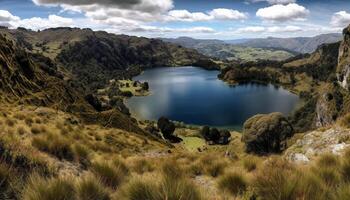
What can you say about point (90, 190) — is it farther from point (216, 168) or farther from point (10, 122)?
point (10, 122)

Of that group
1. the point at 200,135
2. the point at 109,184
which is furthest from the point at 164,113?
the point at 109,184

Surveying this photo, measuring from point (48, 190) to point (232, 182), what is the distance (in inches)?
179

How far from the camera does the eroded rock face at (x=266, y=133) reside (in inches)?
1597

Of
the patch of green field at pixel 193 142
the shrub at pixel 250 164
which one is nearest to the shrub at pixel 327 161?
the shrub at pixel 250 164

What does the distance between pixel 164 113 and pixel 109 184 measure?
150991mm

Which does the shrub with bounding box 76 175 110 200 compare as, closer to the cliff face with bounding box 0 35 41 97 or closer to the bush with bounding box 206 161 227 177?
the bush with bounding box 206 161 227 177

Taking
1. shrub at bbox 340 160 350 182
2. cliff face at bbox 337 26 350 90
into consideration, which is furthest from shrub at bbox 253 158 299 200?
cliff face at bbox 337 26 350 90

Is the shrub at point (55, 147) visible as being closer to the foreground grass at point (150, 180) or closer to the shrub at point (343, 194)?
the foreground grass at point (150, 180)

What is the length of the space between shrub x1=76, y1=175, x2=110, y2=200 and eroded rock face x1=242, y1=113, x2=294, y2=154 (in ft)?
111

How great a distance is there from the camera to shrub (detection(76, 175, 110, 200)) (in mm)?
6516

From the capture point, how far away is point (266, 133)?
4212cm

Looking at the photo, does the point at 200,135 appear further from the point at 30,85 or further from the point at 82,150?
the point at 82,150

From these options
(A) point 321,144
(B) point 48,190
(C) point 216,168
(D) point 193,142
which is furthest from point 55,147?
(D) point 193,142

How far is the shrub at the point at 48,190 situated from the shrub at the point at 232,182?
12.4 feet
